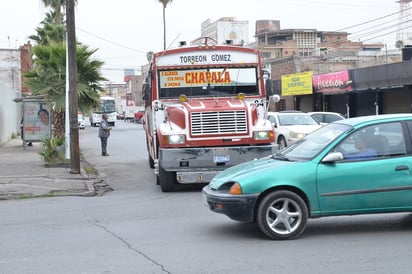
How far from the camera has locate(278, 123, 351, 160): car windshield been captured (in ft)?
26.9

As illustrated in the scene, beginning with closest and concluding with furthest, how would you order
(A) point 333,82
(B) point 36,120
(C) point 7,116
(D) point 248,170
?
(D) point 248,170, (B) point 36,120, (C) point 7,116, (A) point 333,82

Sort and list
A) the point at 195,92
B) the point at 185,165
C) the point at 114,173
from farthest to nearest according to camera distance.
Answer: the point at 114,173
the point at 195,92
the point at 185,165

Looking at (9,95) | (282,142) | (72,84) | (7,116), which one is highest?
(9,95)

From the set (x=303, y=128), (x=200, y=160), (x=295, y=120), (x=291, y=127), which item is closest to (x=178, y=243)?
(x=200, y=160)

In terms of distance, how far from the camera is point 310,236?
8.23 m

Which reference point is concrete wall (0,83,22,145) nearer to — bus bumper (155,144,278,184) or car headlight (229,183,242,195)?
bus bumper (155,144,278,184)

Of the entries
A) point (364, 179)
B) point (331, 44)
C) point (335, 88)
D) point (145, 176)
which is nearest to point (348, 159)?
point (364, 179)

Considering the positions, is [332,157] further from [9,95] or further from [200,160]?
[9,95]

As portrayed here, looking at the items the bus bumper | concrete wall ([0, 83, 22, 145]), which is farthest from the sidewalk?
concrete wall ([0, 83, 22, 145])

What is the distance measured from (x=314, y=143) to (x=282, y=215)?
1.20 meters

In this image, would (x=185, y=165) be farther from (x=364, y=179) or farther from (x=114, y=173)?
(x=114, y=173)

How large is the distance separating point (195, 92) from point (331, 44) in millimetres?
89476

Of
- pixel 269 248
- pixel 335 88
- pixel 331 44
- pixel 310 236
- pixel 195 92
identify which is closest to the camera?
pixel 269 248

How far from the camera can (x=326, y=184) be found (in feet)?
26.0
